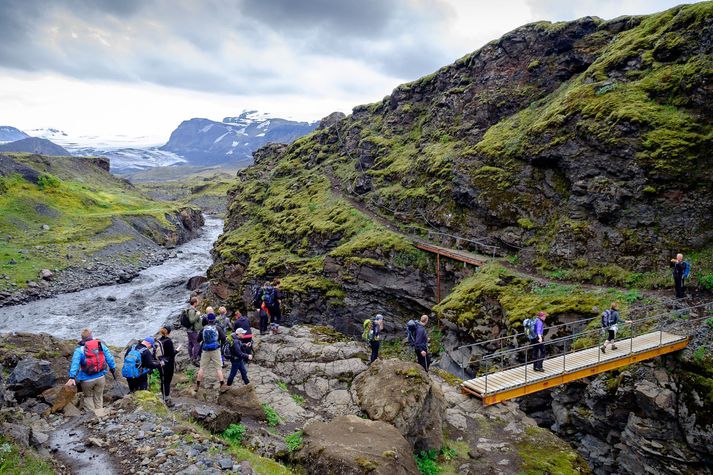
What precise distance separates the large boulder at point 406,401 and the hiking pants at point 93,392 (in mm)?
9902

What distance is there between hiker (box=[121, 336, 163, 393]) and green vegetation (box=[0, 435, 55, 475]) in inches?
233

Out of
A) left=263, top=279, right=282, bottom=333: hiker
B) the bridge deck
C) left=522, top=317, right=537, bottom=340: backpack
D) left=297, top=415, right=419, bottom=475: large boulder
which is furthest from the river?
left=522, top=317, right=537, bottom=340: backpack

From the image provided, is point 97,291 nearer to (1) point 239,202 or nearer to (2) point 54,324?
(2) point 54,324

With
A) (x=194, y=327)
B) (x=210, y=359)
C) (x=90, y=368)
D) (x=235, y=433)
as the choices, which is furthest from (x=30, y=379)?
(x=235, y=433)

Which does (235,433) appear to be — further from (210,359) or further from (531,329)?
(531,329)

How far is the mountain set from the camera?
2131 cm

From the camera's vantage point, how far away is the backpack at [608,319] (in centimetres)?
2178

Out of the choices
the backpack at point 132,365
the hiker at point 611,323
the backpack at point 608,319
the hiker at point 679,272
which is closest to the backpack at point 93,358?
the backpack at point 132,365

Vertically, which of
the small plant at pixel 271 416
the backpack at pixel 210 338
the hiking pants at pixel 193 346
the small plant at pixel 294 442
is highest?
the backpack at pixel 210 338

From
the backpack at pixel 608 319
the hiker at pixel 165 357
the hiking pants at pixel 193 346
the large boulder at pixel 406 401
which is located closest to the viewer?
the hiker at pixel 165 357

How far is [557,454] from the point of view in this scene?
59.7ft

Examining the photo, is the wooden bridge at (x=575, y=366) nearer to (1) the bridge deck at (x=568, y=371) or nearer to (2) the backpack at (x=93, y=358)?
(1) the bridge deck at (x=568, y=371)

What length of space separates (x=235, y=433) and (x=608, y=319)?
739 inches

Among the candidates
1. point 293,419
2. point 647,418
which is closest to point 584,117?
point 647,418
